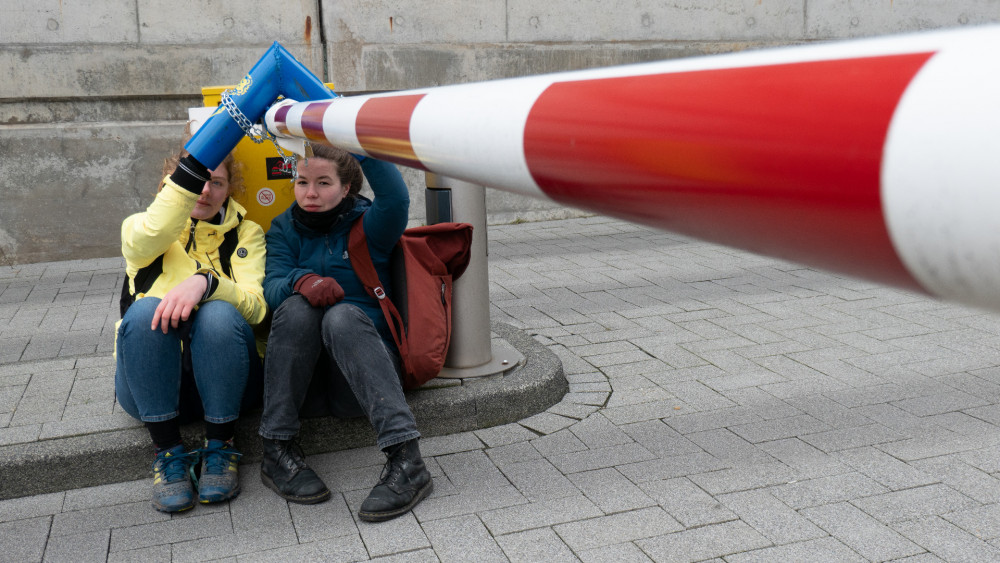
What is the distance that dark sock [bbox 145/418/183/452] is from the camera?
9.50ft

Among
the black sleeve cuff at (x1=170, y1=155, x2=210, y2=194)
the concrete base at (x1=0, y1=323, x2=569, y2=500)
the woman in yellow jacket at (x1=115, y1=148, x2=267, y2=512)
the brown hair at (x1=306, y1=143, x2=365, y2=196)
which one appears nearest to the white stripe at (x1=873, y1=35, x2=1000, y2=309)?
the black sleeve cuff at (x1=170, y1=155, x2=210, y2=194)

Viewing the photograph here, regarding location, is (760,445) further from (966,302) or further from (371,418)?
(966,302)

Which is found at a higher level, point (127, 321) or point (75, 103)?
point (75, 103)

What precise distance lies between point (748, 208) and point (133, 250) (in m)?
2.67

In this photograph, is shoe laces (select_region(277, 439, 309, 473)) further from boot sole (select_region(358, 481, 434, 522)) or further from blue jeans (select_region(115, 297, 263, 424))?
boot sole (select_region(358, 481, 434, 522))

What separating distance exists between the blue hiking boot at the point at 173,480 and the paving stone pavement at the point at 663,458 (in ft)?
0.14

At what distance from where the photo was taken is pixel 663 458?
3100 mm

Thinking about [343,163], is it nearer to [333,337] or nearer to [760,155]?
[333,337]

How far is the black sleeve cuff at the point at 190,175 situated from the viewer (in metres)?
2.48

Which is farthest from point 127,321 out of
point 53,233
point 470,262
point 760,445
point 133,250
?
point 53,233

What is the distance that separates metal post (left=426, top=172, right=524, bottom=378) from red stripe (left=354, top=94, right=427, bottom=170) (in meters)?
2.23

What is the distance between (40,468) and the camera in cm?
294

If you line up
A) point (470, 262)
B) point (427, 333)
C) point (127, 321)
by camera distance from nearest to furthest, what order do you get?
point (127, 321), point (427, 333), point (470, 262)

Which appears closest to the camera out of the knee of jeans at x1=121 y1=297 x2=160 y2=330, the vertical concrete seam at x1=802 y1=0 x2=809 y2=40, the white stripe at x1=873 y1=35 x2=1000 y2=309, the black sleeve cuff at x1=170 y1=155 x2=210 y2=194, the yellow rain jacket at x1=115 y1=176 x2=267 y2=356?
the white stripe at x1=873 y1=35 x2=1000 y2=309
